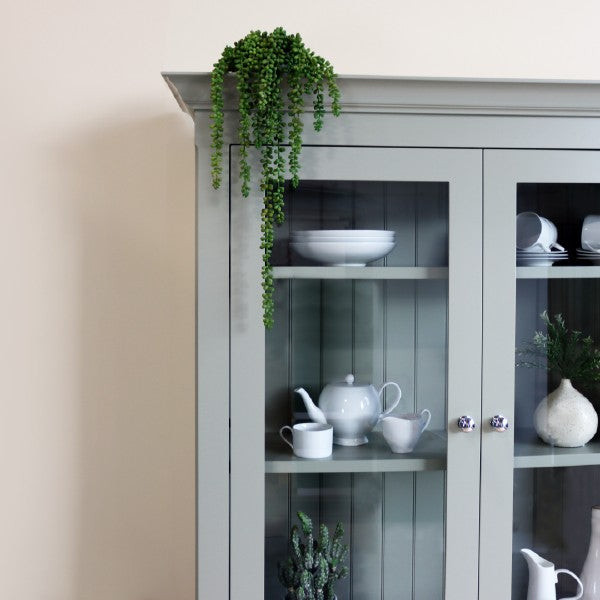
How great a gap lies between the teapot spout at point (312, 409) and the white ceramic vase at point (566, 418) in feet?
1.29

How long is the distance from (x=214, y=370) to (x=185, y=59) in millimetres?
776

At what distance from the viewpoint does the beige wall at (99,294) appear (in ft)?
5.54

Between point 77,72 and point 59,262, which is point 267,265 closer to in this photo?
point 59,262

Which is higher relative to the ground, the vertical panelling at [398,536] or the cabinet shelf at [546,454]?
the cabinet shelf at [546,454]

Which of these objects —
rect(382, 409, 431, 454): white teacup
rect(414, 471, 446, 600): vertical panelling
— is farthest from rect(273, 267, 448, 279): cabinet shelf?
rect(414, 471, 446, 600): vertical panelling

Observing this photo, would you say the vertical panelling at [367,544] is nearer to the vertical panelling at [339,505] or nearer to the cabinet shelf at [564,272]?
the vertical panelling at [339,505]

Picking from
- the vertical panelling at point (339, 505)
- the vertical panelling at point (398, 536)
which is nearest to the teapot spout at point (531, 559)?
the vertical panelling at point (398, 536)

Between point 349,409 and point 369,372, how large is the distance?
0.25ft

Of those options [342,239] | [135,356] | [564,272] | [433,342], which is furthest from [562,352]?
[135,356]

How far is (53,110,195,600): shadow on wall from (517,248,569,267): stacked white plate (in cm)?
73

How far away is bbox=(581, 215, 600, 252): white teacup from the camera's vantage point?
4.59 feet

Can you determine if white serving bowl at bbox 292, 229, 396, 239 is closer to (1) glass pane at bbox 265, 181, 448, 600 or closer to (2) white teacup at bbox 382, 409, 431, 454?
(1) glass pane at bbox 265, 181, 448, 600

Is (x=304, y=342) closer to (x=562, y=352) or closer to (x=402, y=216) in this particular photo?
(x=402, y=216)

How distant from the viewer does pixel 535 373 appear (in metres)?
1.39
